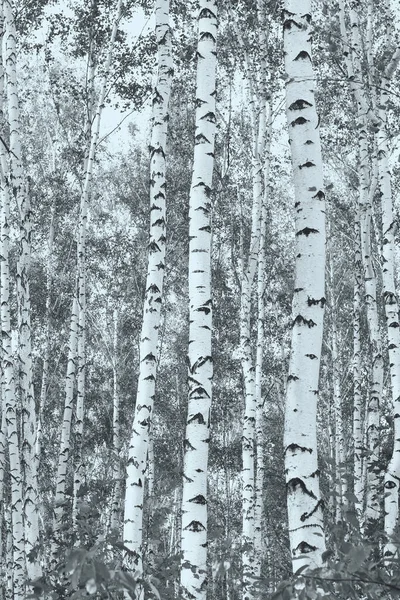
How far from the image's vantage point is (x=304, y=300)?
3406 mm

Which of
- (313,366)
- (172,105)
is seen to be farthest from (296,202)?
(172,105)

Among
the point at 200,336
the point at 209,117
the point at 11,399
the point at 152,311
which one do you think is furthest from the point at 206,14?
the point at 11,399

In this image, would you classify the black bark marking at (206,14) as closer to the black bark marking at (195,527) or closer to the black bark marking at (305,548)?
the black bark marking at (195,527)

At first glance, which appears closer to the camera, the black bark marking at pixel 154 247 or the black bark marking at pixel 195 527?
the black bark marking at pixel 195 527

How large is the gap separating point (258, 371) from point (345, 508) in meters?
10.2

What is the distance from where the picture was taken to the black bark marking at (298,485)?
308cm

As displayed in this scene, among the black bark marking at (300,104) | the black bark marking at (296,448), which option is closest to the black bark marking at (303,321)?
the black bark marking at (296,448)

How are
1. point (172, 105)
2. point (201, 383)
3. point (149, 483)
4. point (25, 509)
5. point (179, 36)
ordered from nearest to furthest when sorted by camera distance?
point (201, 383)
point (25, 509)
point (179, 36)
point (149, 483)
point (172, 105)

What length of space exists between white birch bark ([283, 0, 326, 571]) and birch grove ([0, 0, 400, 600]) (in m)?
0.01

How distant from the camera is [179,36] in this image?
1488 cm

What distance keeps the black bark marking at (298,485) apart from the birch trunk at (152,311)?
221 cm

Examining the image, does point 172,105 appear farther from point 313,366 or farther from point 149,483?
point 313,366

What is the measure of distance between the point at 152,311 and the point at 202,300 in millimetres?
1206

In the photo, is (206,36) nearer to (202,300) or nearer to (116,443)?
(202,300)
